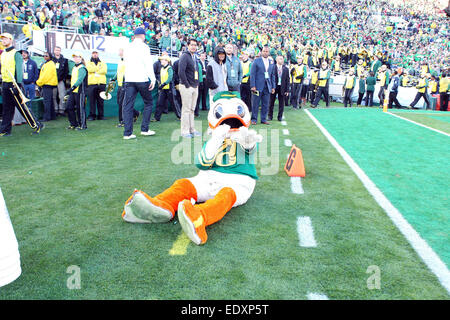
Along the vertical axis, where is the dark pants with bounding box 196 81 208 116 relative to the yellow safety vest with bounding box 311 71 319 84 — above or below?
below

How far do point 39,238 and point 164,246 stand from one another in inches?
45.6

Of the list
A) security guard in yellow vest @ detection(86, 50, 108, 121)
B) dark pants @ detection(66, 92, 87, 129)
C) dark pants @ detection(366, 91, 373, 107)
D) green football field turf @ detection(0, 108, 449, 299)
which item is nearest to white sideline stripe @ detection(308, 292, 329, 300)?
green football field turf @ detection(0, 108, 449, 299)

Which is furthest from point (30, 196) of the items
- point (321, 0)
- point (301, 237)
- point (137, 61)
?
point (321, 0)

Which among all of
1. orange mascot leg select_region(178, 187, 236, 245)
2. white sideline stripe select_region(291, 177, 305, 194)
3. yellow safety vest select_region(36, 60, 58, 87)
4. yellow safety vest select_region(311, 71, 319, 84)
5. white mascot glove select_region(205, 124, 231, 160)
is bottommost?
white sideline stripe select_region(291, 177, 305, 194)

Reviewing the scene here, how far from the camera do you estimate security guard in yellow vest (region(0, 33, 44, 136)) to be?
25.3ft

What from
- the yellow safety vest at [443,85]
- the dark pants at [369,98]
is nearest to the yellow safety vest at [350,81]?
the dark pants at [369,98]

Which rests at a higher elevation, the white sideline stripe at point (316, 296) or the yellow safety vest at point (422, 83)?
the yellow safety vest at point (422, 83)

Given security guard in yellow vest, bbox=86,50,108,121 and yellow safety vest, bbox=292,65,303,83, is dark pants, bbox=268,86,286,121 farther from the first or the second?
security guard in yellow vest, bbox=86,50,108,121

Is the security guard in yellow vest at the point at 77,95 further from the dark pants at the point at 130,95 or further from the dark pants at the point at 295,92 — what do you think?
the dark pants at the point at 295,92

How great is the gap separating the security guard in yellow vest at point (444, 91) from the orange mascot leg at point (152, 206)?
1825 centimetres

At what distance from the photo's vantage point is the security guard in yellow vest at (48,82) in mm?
10734

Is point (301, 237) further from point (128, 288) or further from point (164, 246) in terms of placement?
point (128, 288)

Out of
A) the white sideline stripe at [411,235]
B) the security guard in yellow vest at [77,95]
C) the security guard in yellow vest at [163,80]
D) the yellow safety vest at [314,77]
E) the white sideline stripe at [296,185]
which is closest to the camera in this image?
the white sideline stripe at [411,235]

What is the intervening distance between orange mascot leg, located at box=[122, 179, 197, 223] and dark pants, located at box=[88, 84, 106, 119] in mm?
8363
